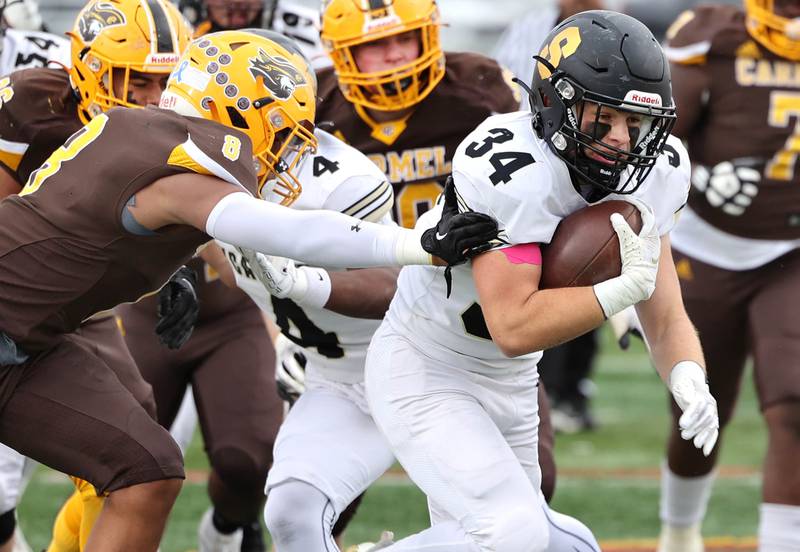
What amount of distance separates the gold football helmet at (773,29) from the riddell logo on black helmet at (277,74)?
2.08 m

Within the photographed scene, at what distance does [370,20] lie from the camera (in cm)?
479

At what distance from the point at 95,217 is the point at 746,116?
272 centimetres

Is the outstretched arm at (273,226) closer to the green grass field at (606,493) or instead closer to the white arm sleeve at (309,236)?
the white arm sleeve at (309,236)

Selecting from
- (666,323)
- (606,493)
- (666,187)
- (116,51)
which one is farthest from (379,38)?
(606,493)

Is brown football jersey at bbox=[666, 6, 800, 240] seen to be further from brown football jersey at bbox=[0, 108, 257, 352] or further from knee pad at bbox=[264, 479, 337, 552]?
brown football jersey at bbox=[0, 108, 257, 352]

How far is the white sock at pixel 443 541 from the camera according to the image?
3.49 metres

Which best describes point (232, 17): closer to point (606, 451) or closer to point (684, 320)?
point (684, 320)

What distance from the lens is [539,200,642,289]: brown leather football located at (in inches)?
131

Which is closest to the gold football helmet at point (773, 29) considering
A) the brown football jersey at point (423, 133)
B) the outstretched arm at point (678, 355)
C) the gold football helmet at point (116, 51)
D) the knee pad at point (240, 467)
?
the brown football jersey at point (423, 133)

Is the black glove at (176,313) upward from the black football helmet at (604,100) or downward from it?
downward

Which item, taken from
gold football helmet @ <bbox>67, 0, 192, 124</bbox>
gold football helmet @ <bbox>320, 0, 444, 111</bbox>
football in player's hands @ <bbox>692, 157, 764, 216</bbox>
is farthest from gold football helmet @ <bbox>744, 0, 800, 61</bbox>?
gold football helmet @ <bbox>67, 0, 192, 124</bbox>

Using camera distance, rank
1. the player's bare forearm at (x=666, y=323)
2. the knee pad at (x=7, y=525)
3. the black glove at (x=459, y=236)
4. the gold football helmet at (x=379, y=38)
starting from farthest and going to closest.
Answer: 1. the gold football helmet at (x=379, y=38)
2. the knee pad at (x=7, y=525)
3. the player's bare forearm at (x=666, y=323)
4. the black glove at (x=459, y=236)

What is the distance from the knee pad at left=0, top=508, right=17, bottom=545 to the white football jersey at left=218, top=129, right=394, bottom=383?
1093 mm

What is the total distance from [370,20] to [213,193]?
1.66 meters
